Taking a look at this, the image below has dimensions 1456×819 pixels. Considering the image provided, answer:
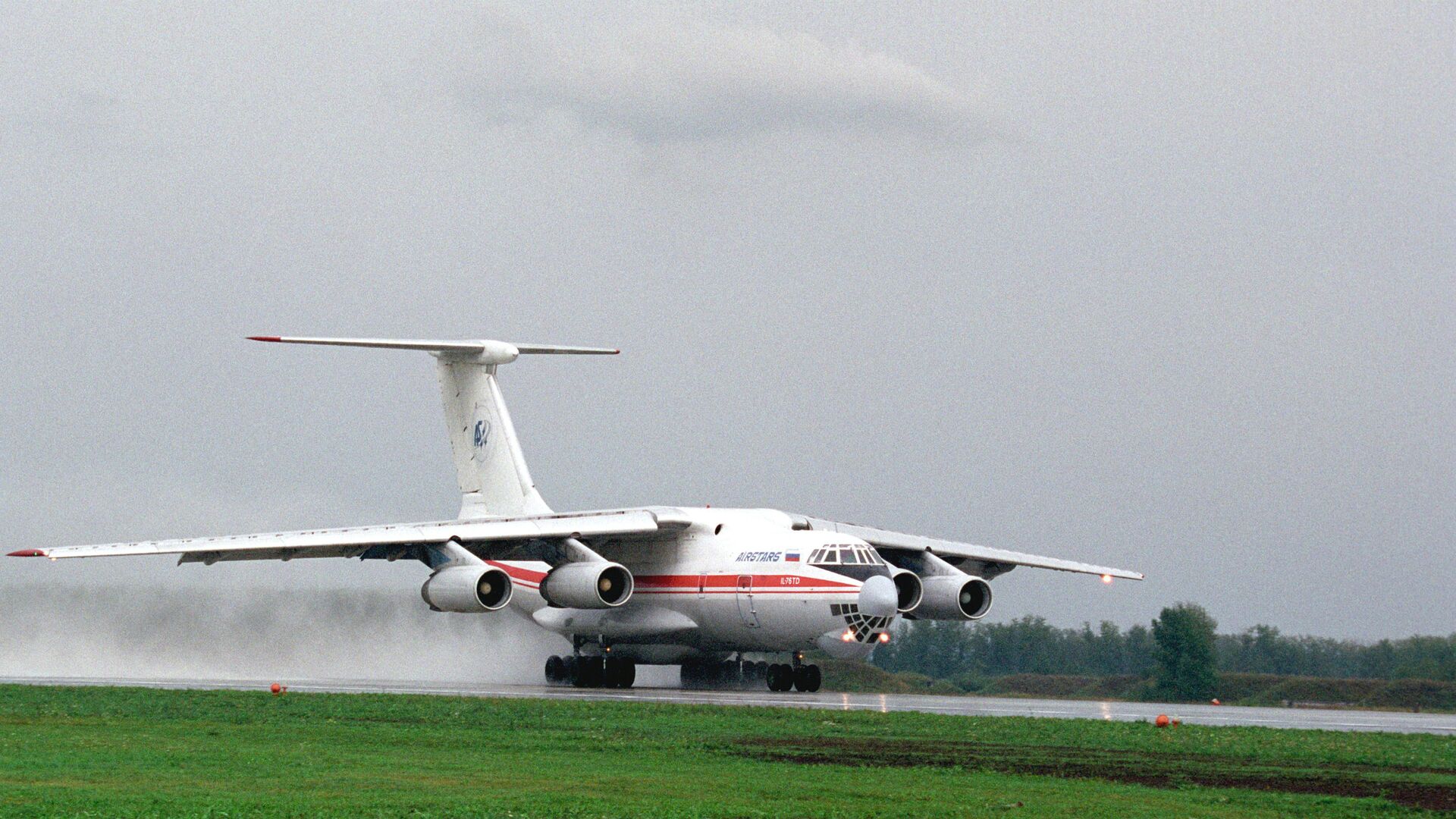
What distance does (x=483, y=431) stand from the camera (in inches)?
1352

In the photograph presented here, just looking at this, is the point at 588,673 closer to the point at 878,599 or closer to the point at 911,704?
the point at 878,599

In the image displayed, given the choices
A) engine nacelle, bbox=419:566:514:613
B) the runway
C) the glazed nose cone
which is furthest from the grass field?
engine nacelle, bbox=419:566:514:613

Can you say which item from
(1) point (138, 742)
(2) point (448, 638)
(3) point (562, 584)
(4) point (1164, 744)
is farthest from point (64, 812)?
(2) point (448, 638)

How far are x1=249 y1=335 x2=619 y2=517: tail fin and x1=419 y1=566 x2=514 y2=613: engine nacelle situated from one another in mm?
5745

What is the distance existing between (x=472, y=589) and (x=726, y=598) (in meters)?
4.00

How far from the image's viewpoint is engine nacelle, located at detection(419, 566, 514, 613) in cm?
2739

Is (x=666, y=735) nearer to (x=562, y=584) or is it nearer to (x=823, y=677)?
(x=562, y=584)

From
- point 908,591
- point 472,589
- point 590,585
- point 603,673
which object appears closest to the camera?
point 472,589

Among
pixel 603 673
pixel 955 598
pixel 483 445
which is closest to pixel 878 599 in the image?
pixel 955 598

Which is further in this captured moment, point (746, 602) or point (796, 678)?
point (796, 678)

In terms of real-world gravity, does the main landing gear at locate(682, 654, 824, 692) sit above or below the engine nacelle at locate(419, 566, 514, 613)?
below

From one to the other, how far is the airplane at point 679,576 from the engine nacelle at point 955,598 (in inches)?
0.9

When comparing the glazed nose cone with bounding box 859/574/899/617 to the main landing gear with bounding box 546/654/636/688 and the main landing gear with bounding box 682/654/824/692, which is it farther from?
the main landing gear with bounding box 546/654/636/688

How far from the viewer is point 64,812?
1013 cm
